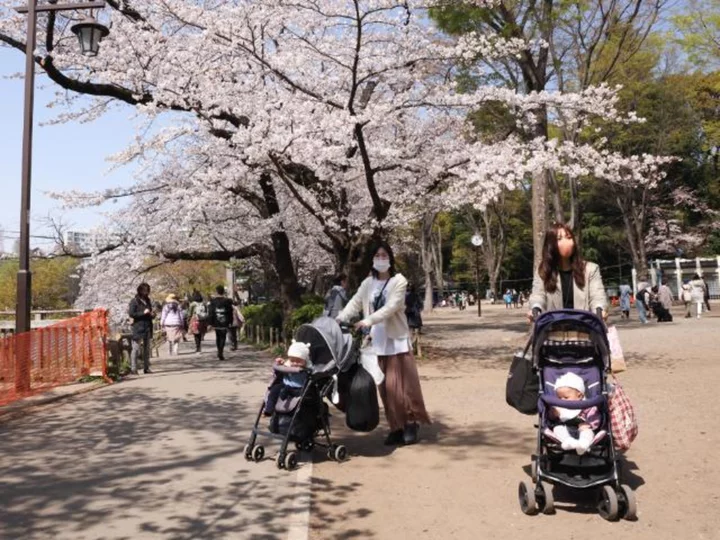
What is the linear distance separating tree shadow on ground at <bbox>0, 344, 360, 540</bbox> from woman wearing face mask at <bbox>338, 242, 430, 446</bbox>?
4.04 ft

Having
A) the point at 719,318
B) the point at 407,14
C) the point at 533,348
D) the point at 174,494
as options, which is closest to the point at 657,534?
the point at 533,348

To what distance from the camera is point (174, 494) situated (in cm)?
436

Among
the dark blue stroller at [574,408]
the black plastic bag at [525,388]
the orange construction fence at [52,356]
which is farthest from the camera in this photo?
the orange construction fence at [52,356]

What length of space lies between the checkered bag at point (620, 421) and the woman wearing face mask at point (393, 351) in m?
1.90

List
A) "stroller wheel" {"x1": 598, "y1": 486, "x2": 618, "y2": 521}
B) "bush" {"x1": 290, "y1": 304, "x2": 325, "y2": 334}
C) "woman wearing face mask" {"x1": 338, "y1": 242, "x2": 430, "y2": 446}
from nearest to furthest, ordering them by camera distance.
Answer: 1. "stroller wheel" {"x1": 598, "y1": 486, "x2": 618, "y2": 521}
2. "woman wearing face mask" {"x1": 338, "y1": 242, "x2": 430, "y2": 446}
3. "bush" {"x1": 290, "y1": 304, "x2": 325, "y2": 334}

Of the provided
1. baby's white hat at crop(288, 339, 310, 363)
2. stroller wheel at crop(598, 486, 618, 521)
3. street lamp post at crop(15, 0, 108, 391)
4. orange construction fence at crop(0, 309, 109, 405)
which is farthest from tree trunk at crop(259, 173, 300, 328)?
stroller wheel at crop(598, 486, 618, 521)

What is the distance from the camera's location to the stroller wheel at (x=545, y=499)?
12.8ft

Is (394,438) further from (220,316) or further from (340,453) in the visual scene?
(220,316)

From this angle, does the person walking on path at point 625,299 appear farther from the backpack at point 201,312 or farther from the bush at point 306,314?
the backpack at point 201,312

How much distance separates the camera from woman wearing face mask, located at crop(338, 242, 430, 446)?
5730 mm

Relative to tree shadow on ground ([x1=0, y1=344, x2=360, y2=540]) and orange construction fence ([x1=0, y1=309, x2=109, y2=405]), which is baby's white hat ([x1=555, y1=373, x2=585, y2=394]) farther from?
orange construction fence ([x1=0, y1=309, x2=109, y2=405])

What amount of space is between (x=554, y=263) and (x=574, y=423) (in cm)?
126

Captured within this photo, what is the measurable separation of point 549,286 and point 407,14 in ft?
27.4

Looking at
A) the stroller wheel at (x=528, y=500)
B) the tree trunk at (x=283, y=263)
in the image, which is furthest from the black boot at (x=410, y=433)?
the tree trunk at (x=283, y=263)
